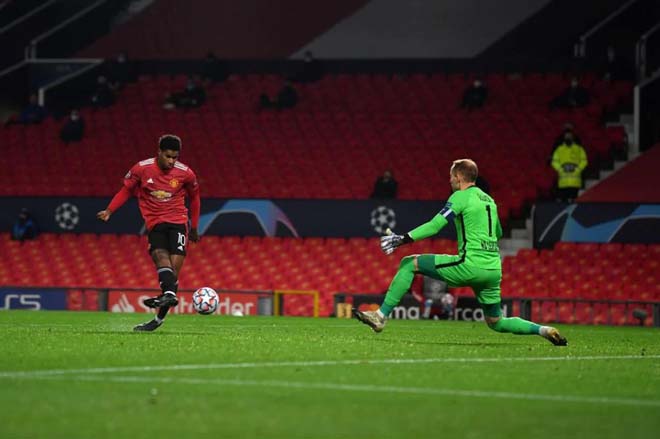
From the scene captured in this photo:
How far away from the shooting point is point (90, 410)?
6938 millimetres

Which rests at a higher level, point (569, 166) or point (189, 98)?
point (189, 98)

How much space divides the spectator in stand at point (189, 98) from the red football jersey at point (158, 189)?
21.1 metres

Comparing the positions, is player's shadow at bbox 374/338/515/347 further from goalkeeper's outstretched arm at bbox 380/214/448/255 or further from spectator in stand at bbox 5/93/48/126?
spectator in stand at bbox 5/93/48/126

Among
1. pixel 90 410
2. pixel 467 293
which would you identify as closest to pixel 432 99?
pixel 467 293

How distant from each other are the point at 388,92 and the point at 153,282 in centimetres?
991

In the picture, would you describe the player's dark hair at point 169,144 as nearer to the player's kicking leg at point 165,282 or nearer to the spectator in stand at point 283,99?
the player's kicking leg at point 165,282

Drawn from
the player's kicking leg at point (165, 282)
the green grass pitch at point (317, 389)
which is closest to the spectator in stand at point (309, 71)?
the player's kicking leg at point (165, 282)

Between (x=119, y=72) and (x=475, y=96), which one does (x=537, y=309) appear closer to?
(x=475, y=96)

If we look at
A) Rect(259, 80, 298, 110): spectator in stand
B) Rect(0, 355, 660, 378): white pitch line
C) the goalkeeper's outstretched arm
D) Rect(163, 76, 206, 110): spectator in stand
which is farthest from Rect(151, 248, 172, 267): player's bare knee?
Rect(163, 76, 206, 110): spectator in stand

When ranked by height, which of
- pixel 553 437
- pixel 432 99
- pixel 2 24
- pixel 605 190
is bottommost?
pixel 553 437

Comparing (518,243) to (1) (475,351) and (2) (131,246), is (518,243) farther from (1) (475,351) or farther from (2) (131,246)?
(1) (475,351)

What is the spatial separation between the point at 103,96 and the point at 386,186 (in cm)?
1118

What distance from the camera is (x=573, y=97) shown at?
3219cm

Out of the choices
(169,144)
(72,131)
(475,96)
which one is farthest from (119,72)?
(169,144)
